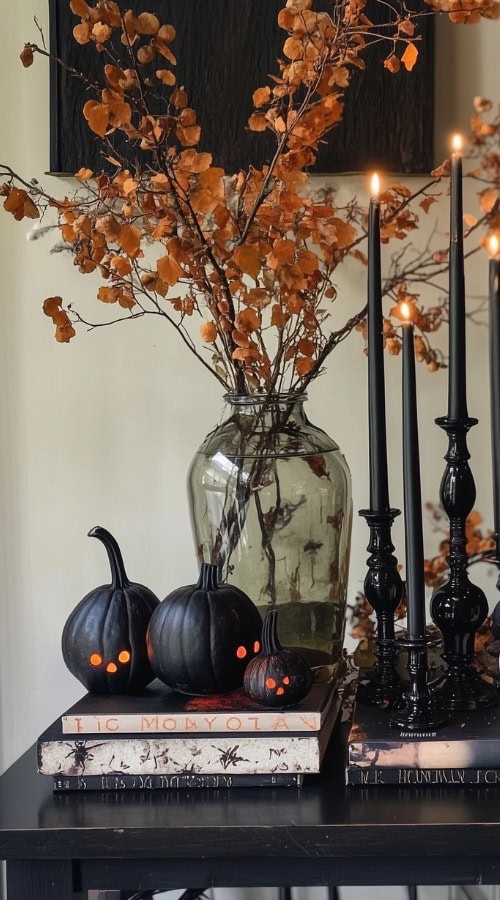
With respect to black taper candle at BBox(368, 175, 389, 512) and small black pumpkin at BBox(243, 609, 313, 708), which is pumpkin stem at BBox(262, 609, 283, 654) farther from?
black taper candle at BBox(368, 175, 389, 512)

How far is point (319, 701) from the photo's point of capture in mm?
738

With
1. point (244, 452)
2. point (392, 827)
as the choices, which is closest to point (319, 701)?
point (392, 827)

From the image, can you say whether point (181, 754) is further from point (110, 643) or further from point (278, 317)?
point (278, 317)

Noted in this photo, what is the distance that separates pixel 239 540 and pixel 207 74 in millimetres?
609

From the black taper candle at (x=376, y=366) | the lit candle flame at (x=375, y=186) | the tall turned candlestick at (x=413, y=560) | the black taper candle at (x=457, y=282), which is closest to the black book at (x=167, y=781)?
the tall turned candlestick at (x=413, y=560)

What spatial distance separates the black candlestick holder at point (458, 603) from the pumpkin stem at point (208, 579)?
20cm

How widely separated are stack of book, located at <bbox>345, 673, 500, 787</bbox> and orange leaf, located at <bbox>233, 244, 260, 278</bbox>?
41 centimetres

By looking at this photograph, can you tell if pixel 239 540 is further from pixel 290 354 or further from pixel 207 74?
pixel 207 74

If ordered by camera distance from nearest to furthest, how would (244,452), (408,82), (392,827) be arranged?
(392,827)
(244,452)
(408,82)

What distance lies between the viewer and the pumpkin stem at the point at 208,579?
2.58ft

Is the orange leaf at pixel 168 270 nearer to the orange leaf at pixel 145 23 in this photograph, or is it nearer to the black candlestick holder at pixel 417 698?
the orange leaf at pixel 145 23

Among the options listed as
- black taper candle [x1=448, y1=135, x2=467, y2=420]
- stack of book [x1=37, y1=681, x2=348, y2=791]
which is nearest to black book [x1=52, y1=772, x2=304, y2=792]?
stack of book [x1=37, y1=681, x2=348, y2=791]

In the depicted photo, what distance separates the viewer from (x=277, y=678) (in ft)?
2.37

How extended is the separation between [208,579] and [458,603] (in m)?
0.22
